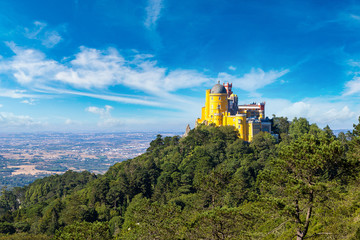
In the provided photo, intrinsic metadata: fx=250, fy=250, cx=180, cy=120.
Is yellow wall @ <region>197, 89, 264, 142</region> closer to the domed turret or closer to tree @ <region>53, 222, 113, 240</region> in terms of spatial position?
the domed turret

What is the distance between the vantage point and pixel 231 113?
41.9 m

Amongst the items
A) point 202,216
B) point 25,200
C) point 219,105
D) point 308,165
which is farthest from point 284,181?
point 25,200

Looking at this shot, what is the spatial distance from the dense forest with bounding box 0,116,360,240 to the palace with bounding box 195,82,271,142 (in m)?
1.51

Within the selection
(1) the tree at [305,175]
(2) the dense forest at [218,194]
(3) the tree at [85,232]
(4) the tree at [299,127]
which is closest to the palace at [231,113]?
(2) the dense forest at [218,194]

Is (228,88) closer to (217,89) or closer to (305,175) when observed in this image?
(217,89)

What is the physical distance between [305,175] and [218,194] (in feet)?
19.8

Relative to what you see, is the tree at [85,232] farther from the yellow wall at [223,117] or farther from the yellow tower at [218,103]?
the yellow tower at [218,103]

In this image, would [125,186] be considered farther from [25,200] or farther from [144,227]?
[25,200]

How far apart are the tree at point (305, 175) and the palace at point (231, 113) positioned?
27.6 meters

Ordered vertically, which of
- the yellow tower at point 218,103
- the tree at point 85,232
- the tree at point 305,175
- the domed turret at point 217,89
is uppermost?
the domed turret at point 217,89

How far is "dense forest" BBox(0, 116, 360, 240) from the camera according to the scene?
9359 millimetres

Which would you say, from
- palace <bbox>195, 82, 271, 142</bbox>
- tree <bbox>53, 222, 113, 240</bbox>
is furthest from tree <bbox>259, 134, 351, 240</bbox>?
palace <bbox>195, 82, 271, 142</bbox>

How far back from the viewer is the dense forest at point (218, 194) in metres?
9.36

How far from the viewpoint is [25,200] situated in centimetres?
5234
